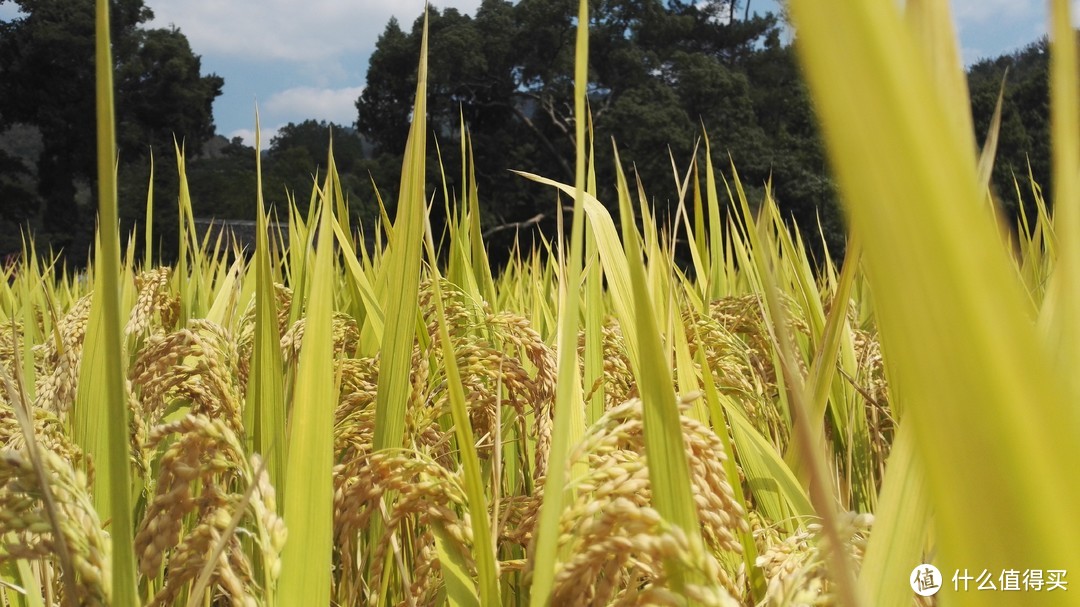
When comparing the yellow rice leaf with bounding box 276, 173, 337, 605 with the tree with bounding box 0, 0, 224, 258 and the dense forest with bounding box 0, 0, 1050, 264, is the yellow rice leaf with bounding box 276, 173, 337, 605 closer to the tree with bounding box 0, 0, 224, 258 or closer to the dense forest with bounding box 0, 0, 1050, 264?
the dense forest with bounding box 0, 0, 1050, 264

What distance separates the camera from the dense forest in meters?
Result: 20.8

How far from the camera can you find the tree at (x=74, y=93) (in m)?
23.9

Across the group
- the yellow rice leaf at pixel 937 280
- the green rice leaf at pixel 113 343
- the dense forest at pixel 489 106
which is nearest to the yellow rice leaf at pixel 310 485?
the green rice leaf at pixel 113 343

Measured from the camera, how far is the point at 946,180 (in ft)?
0.65

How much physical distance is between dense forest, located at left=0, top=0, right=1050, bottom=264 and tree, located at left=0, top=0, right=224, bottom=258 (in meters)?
0.06

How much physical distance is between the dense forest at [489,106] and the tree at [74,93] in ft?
0.19

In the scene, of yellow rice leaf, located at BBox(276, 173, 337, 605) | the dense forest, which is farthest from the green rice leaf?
the dense forest

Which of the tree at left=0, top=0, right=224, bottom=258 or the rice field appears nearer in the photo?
the rice field

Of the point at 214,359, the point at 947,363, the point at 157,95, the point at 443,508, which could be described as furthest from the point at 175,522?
the point at 157,95

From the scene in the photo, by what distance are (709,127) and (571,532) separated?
70.8 feet

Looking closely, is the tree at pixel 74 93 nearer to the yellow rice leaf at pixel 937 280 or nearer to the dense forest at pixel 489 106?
the dense forest at pixel 489 106

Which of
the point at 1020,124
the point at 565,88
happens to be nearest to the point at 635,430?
the point at 1020,124

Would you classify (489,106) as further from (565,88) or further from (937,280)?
(937,280)

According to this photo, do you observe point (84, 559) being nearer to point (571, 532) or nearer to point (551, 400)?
point (571, 532)
